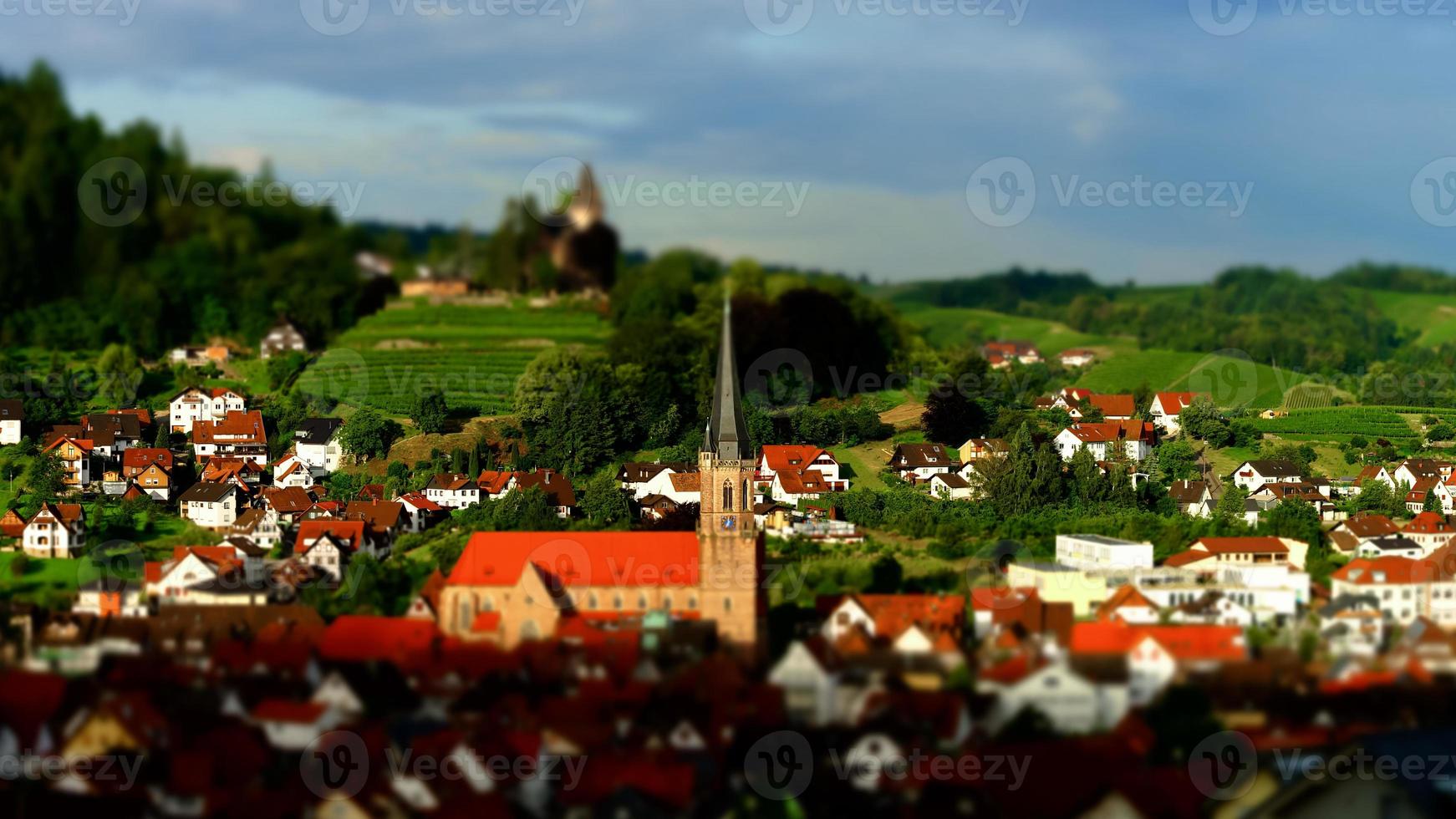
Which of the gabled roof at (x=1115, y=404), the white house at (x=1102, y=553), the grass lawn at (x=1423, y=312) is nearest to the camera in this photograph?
the white house at (x=1102, y=553)

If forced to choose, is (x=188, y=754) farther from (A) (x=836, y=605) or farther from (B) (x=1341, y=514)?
(B) (x=1341, y=514)

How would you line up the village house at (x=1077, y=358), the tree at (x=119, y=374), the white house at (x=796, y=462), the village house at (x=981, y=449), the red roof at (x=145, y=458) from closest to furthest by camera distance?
the red roof at (x=145, y=458), the white house at (x=796, y=462), the village house at (x=981, y=449), the tree at (x=119, y=374), the village house at (x=1077, y=358)

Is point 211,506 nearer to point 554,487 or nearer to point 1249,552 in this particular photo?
point 554,487

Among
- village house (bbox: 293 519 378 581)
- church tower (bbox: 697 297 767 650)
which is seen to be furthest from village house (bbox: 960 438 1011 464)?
village house (bbox: 293 519 378 581)

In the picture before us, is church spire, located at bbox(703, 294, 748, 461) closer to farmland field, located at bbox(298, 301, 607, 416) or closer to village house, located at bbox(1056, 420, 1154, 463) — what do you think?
village house, located at bbox(1056, 420, 1154, 463)

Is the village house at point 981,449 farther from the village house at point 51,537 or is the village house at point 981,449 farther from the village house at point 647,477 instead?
the village house at point 51,537

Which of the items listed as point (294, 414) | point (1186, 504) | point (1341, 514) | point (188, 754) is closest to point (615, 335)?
point (294, 414)

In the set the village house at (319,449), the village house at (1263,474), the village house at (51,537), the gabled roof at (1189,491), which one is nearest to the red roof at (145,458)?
the village house at (319,449)
